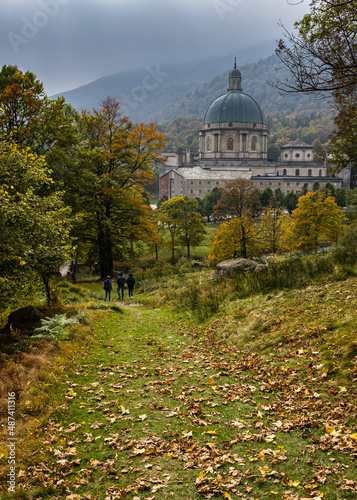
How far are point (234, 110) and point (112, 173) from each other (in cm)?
8700

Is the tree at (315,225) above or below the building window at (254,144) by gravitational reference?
below

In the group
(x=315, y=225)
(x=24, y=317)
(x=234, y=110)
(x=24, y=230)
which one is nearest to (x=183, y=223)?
(x=315, y=225)

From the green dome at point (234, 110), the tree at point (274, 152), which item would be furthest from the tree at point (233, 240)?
the tree at point (274, 152)

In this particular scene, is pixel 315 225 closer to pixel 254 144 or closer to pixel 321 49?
pixel 321 49

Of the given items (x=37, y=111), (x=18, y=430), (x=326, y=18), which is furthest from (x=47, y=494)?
(x=37, y=111)

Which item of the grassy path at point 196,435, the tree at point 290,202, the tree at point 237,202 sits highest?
the tree at point 290,202

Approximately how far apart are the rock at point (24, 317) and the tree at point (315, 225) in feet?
85.4

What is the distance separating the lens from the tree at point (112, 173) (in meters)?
22.2

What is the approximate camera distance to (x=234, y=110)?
102m

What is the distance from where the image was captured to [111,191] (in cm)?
2256

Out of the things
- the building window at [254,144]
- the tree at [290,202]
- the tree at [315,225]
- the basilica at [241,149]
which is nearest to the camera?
the tree at [315,225]

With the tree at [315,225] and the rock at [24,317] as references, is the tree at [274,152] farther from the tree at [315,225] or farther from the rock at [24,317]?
the rock at [24,317]

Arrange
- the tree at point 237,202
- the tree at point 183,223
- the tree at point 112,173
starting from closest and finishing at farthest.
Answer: the tree at point 112,173
the tree at point 237,202
the tree at point 183,223

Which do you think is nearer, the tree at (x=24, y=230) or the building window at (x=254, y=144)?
the tree at (x=24, y=230)
